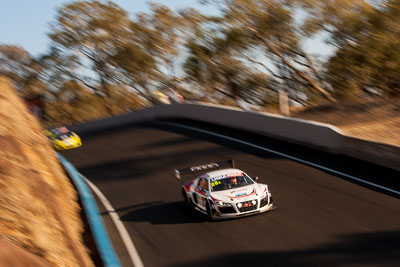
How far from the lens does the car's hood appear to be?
1378 cm

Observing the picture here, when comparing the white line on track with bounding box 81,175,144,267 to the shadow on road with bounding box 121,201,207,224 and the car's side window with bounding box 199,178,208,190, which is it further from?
the car's side window with bounding box 199,178,208,190

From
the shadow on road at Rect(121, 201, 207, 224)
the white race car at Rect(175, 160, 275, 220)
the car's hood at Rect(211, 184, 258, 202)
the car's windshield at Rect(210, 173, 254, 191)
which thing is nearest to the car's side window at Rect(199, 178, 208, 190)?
the white race car at Rect(175, 160, 275, 220)

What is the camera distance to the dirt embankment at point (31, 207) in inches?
343

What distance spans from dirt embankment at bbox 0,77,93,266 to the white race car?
3.18m

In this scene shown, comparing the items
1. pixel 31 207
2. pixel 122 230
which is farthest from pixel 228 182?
pixel 31 207

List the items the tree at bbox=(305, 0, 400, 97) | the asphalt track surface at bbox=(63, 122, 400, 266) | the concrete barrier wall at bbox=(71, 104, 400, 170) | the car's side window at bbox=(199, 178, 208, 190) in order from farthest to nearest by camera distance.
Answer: the tree at bbox=(305, 0, 400, 97) → the concrete barrier wall at bbox=(71, 104, 400, 170) → the car's side window at bbox=(199, 178, 208, 190) → the asphalt track surface at bbox=(63, 122, 400, 266)

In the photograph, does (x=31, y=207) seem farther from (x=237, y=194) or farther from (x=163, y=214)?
(x=237, y=194)

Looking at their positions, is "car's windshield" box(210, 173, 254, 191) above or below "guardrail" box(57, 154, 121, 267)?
above

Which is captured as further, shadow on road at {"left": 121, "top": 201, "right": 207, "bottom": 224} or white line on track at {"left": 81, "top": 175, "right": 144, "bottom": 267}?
shadow on road at {"left": 121, "top": 201, "right": 207, "bottom": 224}

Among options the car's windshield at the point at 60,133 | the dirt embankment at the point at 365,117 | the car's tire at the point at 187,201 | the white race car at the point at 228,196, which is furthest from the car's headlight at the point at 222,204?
the car's windshield at the point at 60,133

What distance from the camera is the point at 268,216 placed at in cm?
1385

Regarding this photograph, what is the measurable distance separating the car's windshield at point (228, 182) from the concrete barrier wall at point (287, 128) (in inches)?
185

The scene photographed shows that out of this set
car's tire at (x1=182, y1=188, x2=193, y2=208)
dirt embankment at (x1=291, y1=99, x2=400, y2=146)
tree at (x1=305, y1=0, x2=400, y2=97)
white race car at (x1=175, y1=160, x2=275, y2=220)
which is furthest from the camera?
tree at (x1=305, y1=0, x2=400, y2=97)

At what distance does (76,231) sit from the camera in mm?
13508
